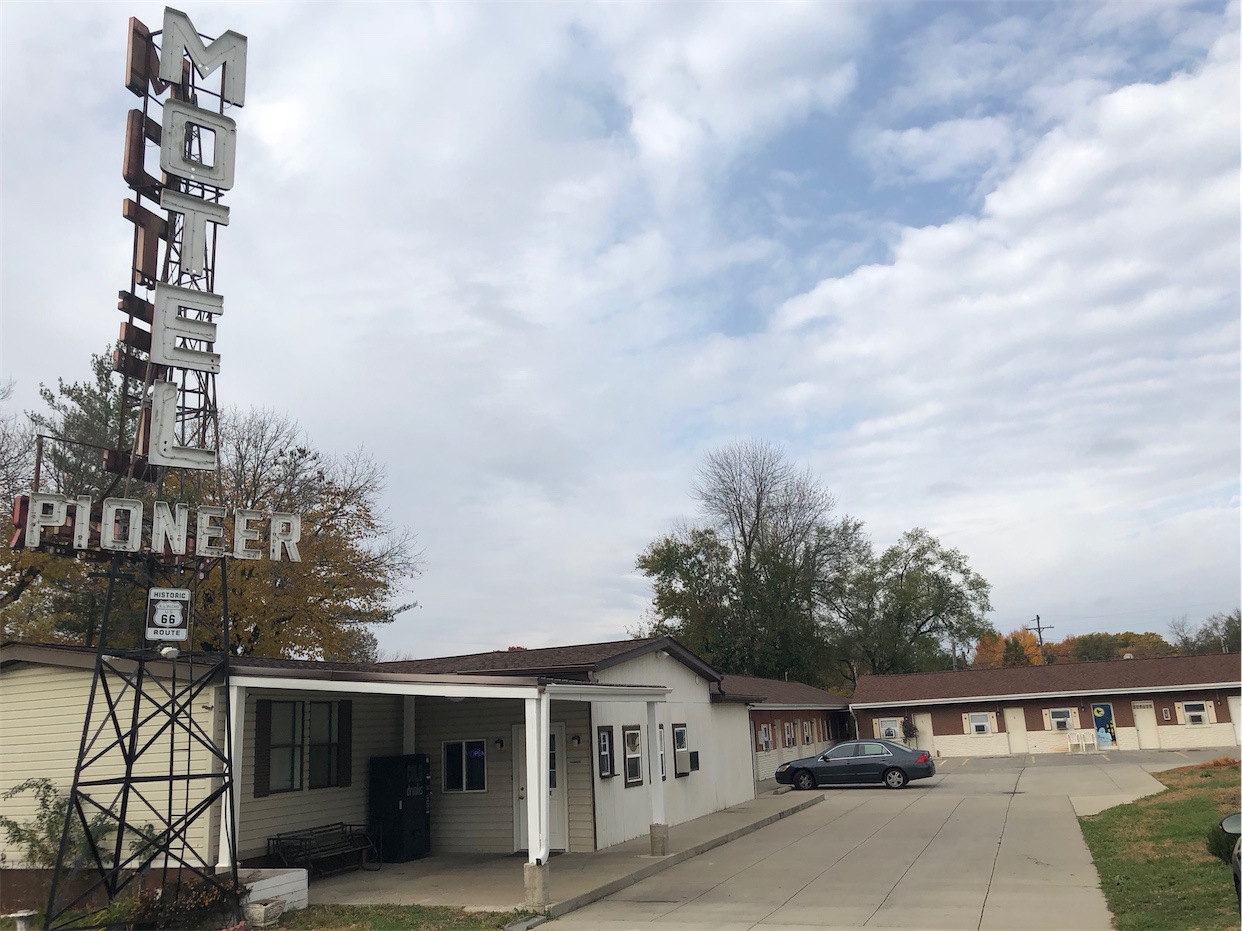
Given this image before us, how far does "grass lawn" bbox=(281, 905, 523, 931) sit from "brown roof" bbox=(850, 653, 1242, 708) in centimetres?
3516

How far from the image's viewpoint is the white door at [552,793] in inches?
635

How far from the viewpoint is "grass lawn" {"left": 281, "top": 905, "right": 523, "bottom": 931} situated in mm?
10641

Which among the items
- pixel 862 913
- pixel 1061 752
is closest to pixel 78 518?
pixel 862 913

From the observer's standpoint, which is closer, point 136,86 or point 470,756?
point 136,86

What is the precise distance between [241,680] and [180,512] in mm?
2395

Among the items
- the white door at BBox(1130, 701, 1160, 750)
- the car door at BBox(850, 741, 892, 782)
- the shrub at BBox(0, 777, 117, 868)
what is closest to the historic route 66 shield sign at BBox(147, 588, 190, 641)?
the shrub at BBox(0, 777, 117, 868)

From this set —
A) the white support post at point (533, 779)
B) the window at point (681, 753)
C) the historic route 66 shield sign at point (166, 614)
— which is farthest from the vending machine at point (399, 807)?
the window at point (681, 753)

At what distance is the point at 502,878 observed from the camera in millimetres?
13633

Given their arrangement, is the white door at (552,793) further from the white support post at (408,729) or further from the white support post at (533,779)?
the white support post at (533,779)

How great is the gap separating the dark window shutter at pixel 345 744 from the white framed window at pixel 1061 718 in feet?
114

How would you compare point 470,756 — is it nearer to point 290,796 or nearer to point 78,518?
point 290,796

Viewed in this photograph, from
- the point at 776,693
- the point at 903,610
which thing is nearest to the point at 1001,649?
the point at 903,610

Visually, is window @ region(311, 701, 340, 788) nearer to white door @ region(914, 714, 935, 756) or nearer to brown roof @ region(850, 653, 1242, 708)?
brown roof @ region(850, 653, 1242, 708)

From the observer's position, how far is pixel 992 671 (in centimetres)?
4375
